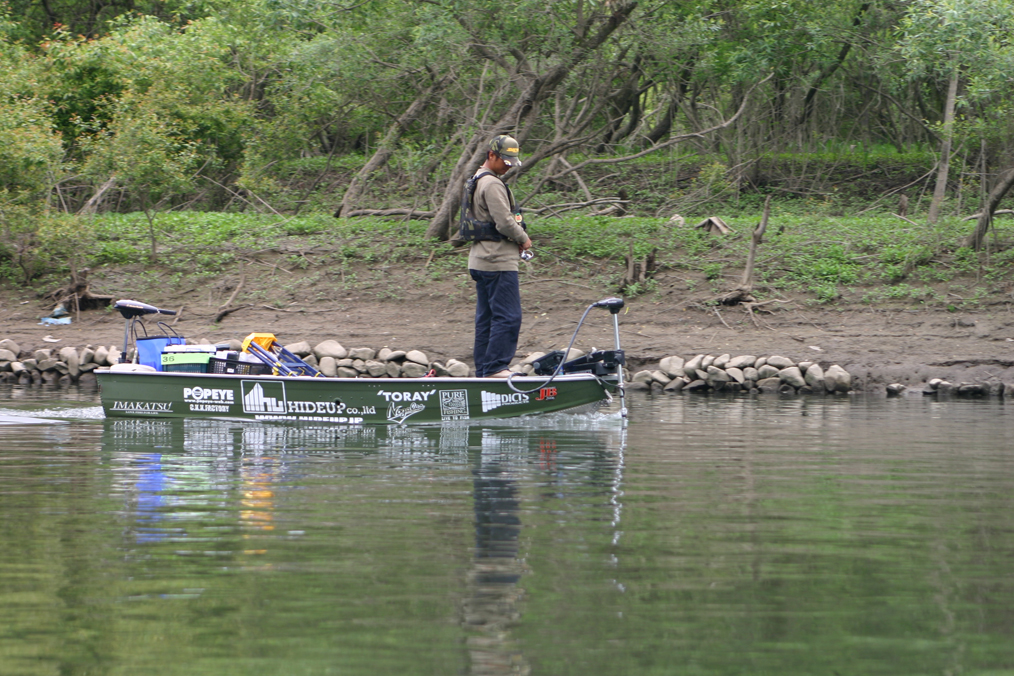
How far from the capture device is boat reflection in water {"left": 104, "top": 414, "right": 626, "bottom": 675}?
421 cm

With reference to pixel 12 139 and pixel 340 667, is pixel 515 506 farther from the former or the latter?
pixel 12 139

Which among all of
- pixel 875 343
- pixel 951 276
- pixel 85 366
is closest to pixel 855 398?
pixel 875 343

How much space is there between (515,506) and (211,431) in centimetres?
429

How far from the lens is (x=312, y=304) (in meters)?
16.7

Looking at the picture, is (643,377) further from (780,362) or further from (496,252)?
(496,252)

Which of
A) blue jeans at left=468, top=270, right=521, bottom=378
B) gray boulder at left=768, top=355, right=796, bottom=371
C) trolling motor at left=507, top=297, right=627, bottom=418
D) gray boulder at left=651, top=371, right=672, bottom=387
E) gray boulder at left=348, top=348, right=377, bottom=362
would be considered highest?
blue jeans at left=468, top=270, right=521, bottom=378

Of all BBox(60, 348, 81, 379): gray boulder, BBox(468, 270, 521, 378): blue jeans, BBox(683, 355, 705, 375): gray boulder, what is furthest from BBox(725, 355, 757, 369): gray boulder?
BBox(60, 348, 81, 379): gray boulder

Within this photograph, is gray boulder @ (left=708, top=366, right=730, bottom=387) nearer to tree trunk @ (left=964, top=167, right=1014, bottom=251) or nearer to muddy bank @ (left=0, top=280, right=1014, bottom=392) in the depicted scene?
muddy bank @ (left=0, top=280, right=1014, bottom=392)

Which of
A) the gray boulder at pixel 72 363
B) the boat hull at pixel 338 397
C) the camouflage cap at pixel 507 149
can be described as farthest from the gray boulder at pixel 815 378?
the gray boulder at pixel 72 363

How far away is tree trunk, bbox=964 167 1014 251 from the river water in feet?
31.2

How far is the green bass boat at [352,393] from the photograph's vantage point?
29.7ft

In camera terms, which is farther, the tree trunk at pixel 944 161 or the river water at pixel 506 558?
the tree trunk at pixel 944 161

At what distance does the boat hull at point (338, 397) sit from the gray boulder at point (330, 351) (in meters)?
4.25

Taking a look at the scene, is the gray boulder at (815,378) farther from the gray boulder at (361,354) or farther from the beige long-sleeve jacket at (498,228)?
the beige long-sleeve jacket at (498,228)
